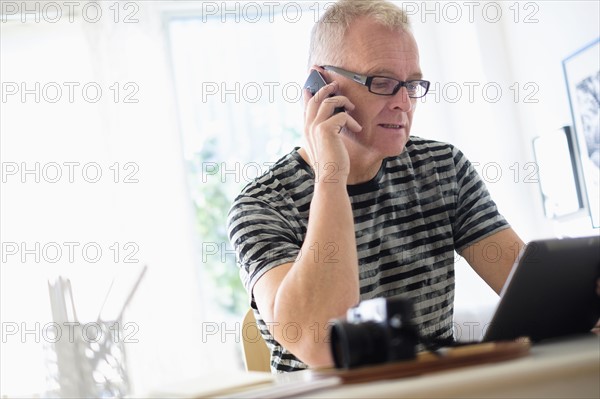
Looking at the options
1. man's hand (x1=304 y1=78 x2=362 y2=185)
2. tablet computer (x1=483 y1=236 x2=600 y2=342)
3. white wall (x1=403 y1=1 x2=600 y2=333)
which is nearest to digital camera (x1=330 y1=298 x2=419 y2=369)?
tablet computer (x1=483 y1=236 x2=600 y2=342)

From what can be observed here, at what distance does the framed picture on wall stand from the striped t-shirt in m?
1.19

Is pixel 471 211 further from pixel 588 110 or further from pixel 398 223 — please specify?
pixel 588 110

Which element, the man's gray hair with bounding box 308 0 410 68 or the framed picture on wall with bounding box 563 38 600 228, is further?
the framed picture on wall with bounding box 563 38 600 228

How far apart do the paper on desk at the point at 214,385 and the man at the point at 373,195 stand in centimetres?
55

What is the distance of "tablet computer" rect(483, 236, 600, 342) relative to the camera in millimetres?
1086

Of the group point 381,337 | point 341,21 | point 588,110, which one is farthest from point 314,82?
point 588,110

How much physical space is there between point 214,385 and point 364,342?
0.55 feet

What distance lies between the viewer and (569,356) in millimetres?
870

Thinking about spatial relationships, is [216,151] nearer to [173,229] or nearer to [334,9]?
[173,229]

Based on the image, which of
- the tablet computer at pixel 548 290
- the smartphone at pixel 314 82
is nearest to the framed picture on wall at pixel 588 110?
the smartphone at pixel 314 82

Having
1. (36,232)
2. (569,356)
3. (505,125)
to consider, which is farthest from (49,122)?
(569,356)

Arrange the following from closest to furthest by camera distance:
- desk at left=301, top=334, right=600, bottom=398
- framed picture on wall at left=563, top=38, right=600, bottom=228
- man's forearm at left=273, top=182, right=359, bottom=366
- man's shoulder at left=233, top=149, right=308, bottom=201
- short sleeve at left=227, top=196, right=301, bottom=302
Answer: desk at left=301, top=334, right=600, bottom=398 → man's forearm at left=273, top=182, right=359, bottom=366 → short sleeve at left=227, top=196, right=301, bottom=302 → man's shoulder at left=233, top=149, right=308, bottom=201 → framed picture on wall at left=563, top=38, right=600, bottom=228

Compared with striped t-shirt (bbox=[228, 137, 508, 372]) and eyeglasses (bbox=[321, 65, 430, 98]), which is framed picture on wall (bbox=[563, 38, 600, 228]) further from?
eyeglasses (bbox=[321, 65, 430, 98])

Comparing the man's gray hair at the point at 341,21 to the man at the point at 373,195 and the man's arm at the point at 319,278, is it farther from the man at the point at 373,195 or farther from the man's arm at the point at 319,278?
the man's arm at the point at 319,278
